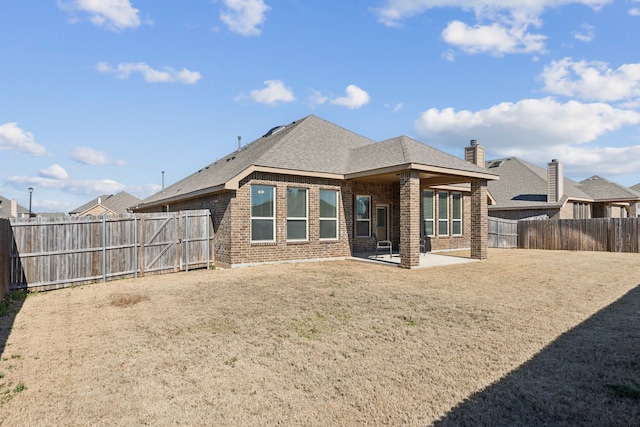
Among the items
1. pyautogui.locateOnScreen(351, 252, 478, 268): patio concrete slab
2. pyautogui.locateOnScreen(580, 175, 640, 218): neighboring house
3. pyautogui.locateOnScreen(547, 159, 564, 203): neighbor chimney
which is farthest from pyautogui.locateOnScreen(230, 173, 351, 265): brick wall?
pyautogui.locateOnScreen(580, 175, 640, 218): neighboring house

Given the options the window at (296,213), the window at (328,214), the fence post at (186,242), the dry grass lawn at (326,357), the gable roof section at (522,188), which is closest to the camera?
the dry grass lawn at (326,357)

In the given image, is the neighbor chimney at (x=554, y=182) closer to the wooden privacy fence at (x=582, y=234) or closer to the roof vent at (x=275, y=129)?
the wooden privacy fence at (x=582, y=234)

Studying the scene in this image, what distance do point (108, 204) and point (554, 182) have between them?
5660 centimetres

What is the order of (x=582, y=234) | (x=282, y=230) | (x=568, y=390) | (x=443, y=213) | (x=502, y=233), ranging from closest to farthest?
1. (x=568, y=390)
2. (x=282, y=230)
3. (x=443, y=213)
4. (x=582, y=234)
5. (x=502, y=233)

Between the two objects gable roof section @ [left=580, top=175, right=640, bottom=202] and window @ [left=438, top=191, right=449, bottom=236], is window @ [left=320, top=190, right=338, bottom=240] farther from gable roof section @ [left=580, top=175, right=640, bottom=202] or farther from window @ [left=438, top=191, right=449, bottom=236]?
gable roof section @ [left=580, top=175, right=640, bottom=202]

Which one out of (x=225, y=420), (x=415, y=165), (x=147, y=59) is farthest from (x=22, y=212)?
(x=225, y=420)

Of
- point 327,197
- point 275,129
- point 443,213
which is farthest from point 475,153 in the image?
point 275,129

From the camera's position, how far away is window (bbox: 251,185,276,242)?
1259 centimetres

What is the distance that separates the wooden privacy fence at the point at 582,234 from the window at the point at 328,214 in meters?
13.7

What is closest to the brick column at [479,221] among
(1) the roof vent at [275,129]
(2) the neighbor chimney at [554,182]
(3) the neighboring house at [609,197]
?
(1) the roof vent at [275,129]

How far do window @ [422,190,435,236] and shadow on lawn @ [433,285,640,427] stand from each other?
12.3 m

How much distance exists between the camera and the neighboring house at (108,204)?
51.7 metres

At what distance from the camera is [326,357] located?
455cm

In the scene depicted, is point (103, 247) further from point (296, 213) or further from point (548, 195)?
point (548, 195)
